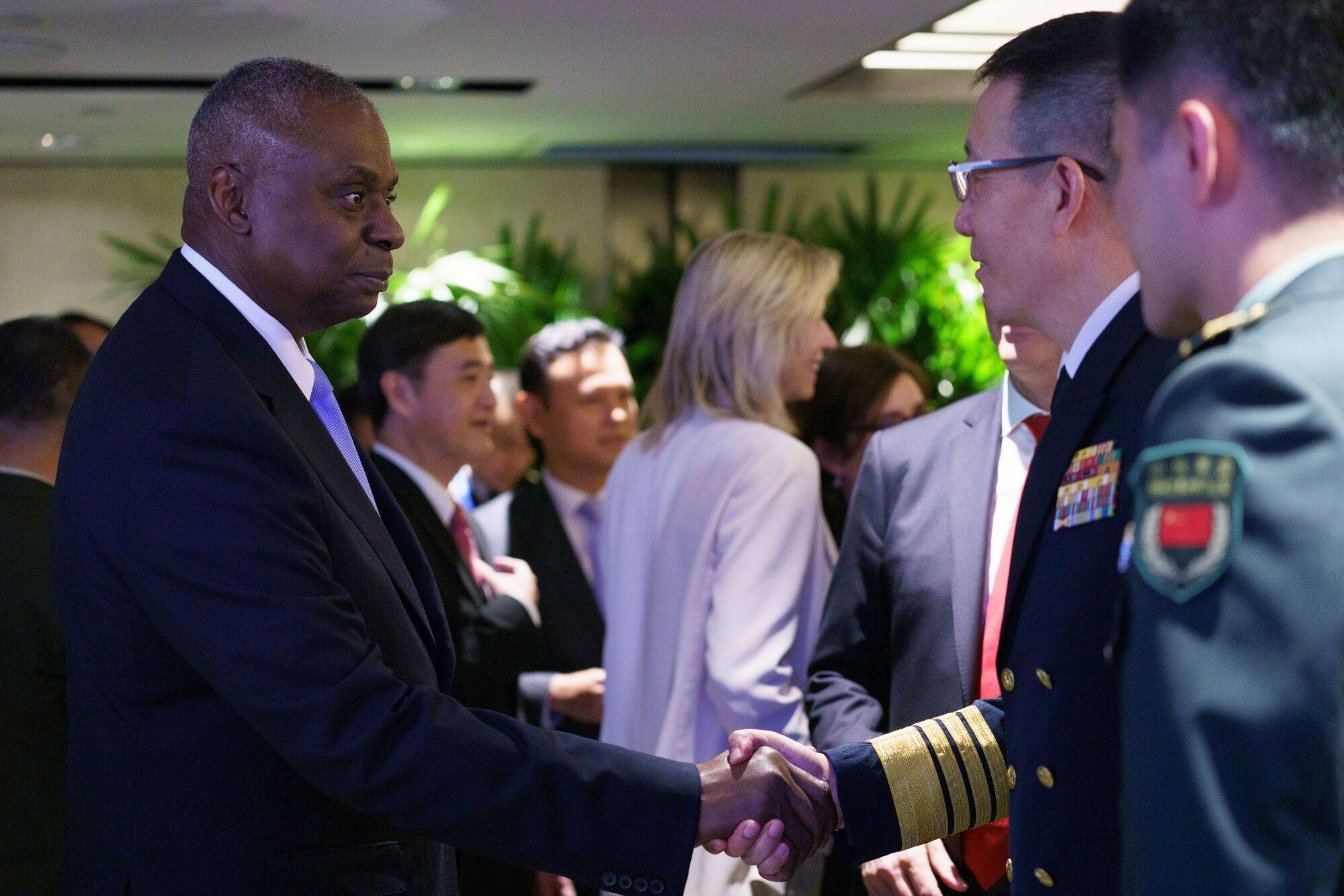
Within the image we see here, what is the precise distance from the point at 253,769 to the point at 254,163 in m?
0.82

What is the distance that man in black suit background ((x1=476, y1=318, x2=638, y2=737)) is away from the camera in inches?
142

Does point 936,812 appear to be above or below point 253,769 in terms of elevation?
below

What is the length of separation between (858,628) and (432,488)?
1364mm

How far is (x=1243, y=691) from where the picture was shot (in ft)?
3.12

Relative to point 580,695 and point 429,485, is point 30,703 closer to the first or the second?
point 429,485

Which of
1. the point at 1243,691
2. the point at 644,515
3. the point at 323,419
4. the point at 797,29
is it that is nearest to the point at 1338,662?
the point at 1243,691

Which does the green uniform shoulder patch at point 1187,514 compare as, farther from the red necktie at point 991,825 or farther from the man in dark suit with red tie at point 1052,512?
the red necktie at point 991,825

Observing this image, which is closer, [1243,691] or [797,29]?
[1243,691]

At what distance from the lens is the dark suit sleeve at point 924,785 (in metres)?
2.03

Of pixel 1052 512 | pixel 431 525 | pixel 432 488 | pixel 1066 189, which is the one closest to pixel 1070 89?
pixel 1066 189

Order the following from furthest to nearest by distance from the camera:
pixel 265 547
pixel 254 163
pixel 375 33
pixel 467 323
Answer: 1. pixel 375 33
2. pixel 467 323
3. pixel 254 163
4. pixel 265 547

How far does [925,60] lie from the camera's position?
245 inches

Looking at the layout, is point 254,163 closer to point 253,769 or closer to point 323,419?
point 323,419

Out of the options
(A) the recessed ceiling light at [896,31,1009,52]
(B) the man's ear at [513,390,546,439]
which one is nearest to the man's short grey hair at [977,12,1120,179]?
(B) the man's ear at [513,390,546,439]
